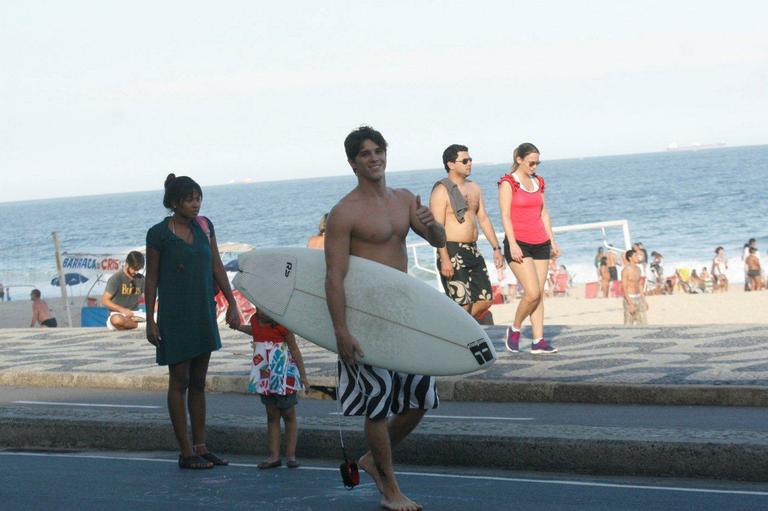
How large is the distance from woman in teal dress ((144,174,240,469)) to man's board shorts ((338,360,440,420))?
5.64 ft

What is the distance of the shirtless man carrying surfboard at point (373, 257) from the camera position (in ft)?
21.6

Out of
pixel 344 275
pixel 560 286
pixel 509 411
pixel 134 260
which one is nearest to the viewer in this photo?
pixel 344 275

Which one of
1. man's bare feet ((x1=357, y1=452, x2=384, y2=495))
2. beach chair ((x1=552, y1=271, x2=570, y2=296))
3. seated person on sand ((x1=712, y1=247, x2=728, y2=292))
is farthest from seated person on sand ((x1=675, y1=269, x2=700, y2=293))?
man's bare feet ((x1=357, y1=452, x2=384, y2=495))

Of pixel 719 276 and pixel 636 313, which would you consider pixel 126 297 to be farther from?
pixel 719 276

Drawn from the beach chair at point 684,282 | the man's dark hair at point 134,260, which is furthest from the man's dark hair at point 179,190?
the beach chair at point 684,282

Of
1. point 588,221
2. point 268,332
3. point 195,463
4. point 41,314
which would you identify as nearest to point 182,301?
point 268,332

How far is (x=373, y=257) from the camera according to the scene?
6.66 meters

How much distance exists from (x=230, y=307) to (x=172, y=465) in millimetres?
1096

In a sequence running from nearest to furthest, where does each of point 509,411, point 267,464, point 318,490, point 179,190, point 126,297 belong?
point 318,490 → point 179,190 → point 267,464 → point 509,411 → point 126,297

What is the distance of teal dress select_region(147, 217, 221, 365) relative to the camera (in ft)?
27.0

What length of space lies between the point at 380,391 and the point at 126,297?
506 inches

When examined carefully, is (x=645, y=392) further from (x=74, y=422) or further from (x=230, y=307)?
(x=74, y=422)

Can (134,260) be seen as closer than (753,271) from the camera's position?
Yes

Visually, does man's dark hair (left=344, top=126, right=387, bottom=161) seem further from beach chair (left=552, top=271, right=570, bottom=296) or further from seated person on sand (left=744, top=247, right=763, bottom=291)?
beach chair (left=552, top=271, right=570, bottom=296)
